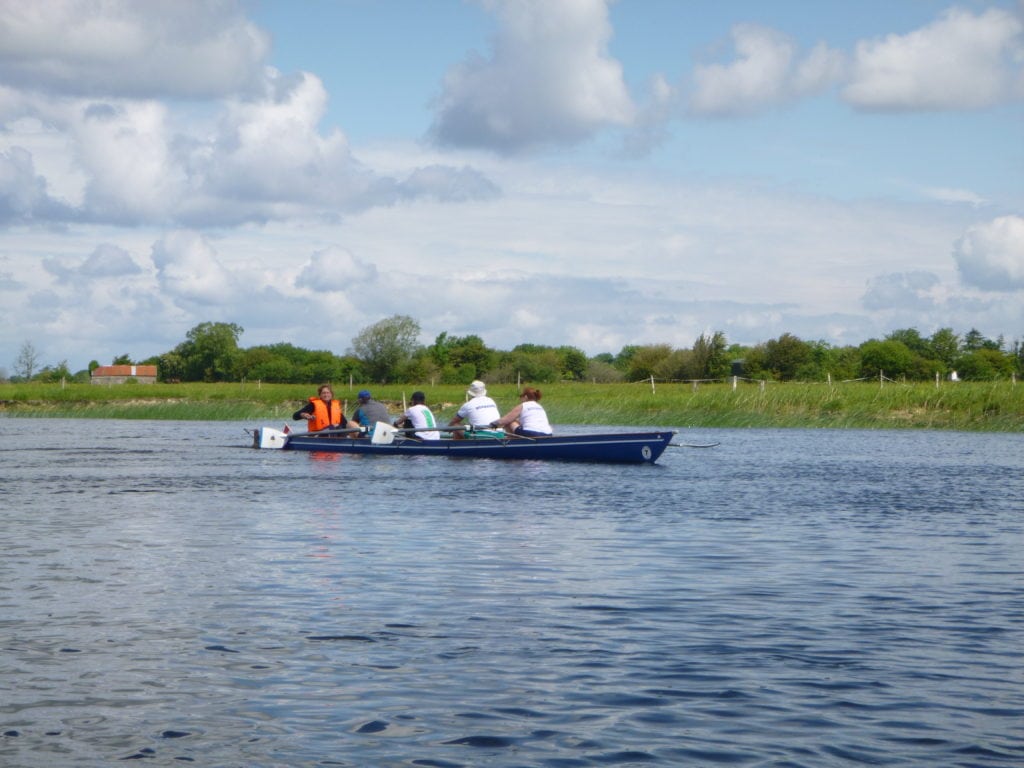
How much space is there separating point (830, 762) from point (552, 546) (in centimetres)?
757

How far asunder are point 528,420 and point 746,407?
65.1ft

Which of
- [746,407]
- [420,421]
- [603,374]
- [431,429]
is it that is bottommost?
[431,429]

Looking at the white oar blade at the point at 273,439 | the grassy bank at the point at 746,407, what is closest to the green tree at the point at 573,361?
the grassy bank at the point at 746,407

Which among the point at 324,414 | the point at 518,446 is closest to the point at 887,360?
the point at 324,414

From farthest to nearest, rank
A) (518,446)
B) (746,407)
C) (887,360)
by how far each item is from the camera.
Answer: (887,360), (746,407), (518,446)

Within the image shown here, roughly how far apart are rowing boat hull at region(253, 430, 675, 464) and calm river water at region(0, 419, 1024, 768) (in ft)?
19.0

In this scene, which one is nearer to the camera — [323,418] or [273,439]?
[323,418]

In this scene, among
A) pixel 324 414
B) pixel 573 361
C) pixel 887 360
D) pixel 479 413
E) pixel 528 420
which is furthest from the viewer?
pixel 573 361

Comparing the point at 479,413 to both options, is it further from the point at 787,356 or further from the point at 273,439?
the point at 787,356

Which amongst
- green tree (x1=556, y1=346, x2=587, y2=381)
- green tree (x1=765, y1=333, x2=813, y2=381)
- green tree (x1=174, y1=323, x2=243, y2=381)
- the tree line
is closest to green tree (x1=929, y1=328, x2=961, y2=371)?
the tree line

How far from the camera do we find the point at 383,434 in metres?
27.1

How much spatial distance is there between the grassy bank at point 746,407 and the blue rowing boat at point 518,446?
699 inches

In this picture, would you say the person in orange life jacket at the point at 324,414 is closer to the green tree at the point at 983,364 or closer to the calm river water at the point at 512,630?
the calm river water at the point at 512,630

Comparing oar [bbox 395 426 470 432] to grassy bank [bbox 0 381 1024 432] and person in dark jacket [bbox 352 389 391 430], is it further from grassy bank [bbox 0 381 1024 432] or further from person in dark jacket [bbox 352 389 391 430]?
grassy bank [bbox 0 381 1024 432]
